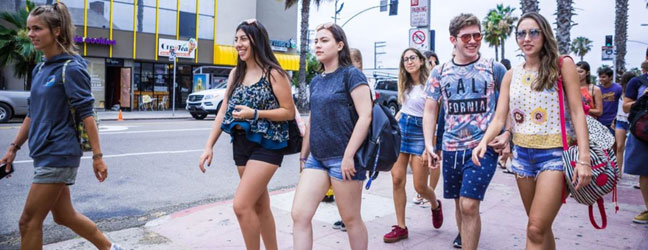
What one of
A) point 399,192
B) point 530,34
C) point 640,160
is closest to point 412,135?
point 399,192

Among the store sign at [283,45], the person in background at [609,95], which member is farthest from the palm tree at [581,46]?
the person in background at [609,95]

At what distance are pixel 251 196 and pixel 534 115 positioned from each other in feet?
6.07

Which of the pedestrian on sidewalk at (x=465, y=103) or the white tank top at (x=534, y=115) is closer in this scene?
the white tank top at (x=534, y=115)

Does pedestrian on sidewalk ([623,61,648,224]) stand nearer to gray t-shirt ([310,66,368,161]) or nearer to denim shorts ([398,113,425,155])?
denim shorts ([398,113,425,155])

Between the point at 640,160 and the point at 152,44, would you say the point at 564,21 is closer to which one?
the point at 640,160

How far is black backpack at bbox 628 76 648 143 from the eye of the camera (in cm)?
471

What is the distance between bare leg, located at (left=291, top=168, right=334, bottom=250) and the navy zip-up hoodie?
4.63 ft

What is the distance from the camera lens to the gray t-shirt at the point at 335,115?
316 centimetres

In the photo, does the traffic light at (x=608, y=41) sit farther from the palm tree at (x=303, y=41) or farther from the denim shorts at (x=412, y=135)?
the denim shorts at (x=412, y=135)

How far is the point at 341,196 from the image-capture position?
3127mm

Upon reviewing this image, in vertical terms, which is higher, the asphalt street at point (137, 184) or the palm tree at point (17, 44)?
the palm tree at point (17, 44)

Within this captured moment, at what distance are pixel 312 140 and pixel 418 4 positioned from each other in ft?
20.2

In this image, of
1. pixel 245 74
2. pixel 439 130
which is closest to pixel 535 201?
pixel 439 130

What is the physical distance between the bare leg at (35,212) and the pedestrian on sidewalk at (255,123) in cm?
Answer: 98
